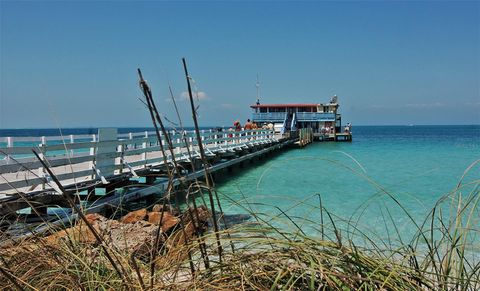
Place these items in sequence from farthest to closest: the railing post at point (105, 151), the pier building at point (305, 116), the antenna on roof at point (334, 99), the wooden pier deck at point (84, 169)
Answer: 1. the antenna on roof at point (334, 99)
2. the pier building at point (305, 116)
3. the railing post at point (105, 151)
4. the wooden pier deck at point (84, 169)

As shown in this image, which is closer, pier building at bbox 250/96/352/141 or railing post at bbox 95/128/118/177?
railing post at bbox 95/128/118/177

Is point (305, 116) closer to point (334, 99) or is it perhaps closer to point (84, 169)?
point (334, 99)

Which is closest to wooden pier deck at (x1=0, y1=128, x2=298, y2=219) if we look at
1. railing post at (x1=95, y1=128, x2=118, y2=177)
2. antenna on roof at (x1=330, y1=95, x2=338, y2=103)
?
railing post at (x1=95, y1=128, x2=118, y2=177)

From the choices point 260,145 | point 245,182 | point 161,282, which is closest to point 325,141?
point 260,145

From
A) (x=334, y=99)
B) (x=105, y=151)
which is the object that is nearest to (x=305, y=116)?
(x=334, y=99)

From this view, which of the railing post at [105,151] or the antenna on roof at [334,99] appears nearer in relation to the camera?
the railing post at [105,151]

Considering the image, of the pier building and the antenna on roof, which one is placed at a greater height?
the antenna on roof

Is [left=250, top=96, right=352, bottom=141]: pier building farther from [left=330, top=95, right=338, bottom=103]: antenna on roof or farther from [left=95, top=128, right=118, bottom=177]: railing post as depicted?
[left=95, top=128, right=118, bottom=177]: railing post

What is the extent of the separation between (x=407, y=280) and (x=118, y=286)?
99cm

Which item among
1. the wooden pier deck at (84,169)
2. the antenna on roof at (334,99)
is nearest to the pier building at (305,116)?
the antenna on roof at (334,99)

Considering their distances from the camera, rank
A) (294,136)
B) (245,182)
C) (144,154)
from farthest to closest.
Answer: (294,136) → (245,182) → (144,154)

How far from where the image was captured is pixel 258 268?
142 cm

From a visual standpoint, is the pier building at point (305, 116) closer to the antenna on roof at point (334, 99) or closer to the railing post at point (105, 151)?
the antenna on roof at point (334, 99)

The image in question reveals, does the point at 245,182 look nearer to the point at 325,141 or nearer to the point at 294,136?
the point at 294,136
